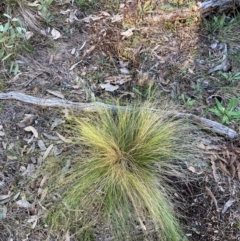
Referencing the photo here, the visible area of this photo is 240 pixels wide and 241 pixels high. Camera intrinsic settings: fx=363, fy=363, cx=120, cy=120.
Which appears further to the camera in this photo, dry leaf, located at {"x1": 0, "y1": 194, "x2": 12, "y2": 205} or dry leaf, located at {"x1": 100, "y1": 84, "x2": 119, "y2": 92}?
dry leaf, located at {"x1": 100, "y1": 84, "x2": 119, "y2": 92}

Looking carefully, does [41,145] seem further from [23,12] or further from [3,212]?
[23,12]

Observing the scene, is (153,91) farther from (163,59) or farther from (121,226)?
(121,226)

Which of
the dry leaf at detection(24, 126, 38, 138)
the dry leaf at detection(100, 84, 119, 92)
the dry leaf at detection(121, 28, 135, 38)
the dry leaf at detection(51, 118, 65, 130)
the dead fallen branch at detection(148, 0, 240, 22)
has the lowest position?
the dry leaf at detection(24, 126, 38, 138)

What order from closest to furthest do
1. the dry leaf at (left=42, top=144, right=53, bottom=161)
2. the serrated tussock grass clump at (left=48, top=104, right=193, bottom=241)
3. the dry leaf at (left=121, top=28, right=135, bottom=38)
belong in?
the serrated tussock grass clump at (left=48, top=104, right=193, bottom=241) → the dry leaf at (left=42, top=144, right=53, bottom=161) → the dry leaf at (left=121, top=28, right=135, bottom=38)

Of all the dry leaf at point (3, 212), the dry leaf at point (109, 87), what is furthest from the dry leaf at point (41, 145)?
the dry leaf at point (109, 87)

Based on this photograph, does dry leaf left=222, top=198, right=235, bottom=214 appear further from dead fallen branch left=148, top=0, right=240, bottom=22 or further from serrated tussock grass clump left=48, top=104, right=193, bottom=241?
dead fallen branch left=148, top=0, right=240, bottom=22

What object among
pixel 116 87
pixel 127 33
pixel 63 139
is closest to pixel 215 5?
pixel 127 33

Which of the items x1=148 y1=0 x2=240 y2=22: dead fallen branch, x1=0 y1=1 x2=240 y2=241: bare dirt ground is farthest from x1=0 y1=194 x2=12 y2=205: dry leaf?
x1=148 y1=0 x2=240 y2=22: dead fallen branch

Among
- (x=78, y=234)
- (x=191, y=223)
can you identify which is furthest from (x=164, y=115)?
(x=78, y=234)
